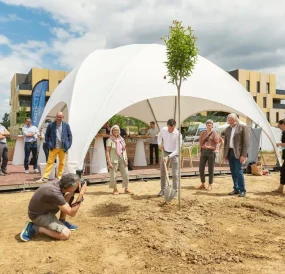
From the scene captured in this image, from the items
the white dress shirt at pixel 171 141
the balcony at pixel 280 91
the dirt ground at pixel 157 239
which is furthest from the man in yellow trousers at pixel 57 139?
the balcony at pixel 280 91

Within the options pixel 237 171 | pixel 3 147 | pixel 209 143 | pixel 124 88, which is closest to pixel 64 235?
pixel 237 171

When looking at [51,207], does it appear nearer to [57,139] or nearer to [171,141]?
[171,141]

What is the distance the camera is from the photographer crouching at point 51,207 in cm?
387

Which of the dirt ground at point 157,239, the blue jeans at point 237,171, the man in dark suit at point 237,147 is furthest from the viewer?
the blue jeans at point 237,171

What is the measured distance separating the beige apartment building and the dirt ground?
39.9m

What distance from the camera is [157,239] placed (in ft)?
13.3

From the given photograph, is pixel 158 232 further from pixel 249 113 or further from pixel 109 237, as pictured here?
pixel 249 113

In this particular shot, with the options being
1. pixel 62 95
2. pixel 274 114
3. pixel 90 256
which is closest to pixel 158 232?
pixel 90 256

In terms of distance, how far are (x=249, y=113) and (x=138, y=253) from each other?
7.21m

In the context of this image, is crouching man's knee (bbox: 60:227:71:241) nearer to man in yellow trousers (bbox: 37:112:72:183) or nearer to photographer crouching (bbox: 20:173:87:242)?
photographer crouching (bbox: 20:173:87:242)

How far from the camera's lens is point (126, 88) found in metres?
8.52

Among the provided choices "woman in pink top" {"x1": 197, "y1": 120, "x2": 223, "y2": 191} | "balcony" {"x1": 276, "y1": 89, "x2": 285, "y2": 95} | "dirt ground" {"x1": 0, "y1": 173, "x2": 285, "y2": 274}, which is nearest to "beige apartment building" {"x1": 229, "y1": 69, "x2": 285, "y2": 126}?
"balcony" {"x1": 276, "y1": 89, "x2": 285, "y2": 95}

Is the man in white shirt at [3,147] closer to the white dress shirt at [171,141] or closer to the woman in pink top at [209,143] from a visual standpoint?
the white dress shirt at [171,141]

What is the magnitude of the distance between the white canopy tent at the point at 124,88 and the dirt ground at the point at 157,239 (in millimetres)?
2214
